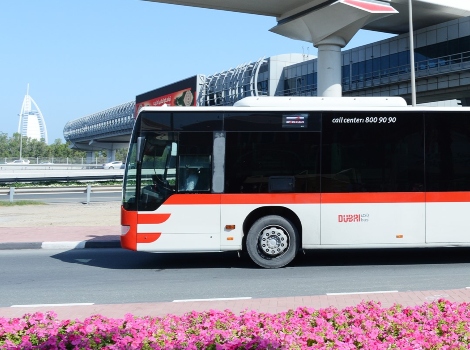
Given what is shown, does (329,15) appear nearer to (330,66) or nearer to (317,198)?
→ (330,66)

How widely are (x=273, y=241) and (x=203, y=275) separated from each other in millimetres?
1392

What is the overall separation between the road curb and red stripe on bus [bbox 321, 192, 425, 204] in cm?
529

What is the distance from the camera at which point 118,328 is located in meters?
5.70

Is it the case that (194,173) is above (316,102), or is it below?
below

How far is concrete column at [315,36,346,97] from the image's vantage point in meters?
35.9

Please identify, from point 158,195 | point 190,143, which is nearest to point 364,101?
point 190,143

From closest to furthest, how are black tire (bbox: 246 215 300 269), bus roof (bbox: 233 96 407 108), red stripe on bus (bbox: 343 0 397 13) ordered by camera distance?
black tire (bbox: 246 215 300 269) < bus roof (bbox: 233 96 407 108) < red stripe on bus (bbox: 343 0 397 13)

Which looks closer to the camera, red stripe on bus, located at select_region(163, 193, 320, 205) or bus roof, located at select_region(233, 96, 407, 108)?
red stripe on bus, located at select_region(163, 193, 320, 205)

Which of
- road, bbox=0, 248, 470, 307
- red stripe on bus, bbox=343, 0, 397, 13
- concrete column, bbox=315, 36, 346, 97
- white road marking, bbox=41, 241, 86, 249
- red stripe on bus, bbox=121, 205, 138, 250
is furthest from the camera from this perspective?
concrete column, bbox=315, 36, 346, 97

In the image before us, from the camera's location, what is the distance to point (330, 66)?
36.0 m

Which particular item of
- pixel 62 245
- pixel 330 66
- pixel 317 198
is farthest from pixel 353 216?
pixel 330 66

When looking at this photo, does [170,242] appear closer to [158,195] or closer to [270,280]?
[158,195]

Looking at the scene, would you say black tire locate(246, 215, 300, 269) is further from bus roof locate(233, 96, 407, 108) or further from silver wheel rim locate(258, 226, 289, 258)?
bus roof locate(233, 96, 407, 108)

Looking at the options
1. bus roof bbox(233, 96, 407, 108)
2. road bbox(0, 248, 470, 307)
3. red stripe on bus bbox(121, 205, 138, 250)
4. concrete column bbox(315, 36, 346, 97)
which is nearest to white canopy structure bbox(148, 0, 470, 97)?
concrete column bbox(315, 36, 346, 97)
